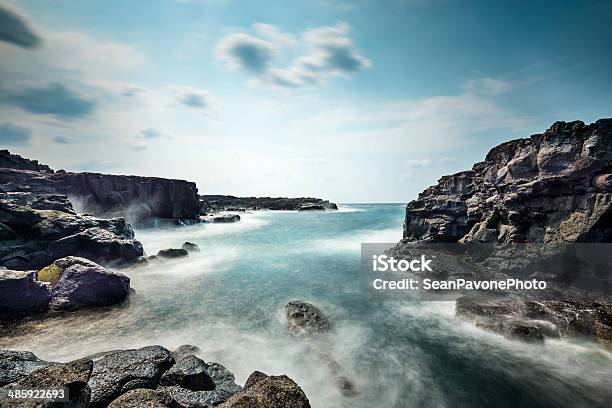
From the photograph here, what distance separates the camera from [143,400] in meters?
5.32

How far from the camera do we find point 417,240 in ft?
89.4

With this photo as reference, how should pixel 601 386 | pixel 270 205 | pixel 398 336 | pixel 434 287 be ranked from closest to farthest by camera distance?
1. pixel 601 386
2. pixel 398 336
3. pixel 434 287
4. pixel 270 205

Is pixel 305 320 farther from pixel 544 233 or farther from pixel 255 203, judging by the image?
pixel 255 203

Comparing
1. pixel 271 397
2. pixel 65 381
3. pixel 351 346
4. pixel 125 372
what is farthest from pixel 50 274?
pixel 271 397

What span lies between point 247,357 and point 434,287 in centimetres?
1292

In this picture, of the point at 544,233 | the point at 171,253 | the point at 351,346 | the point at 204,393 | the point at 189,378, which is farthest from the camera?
the point at 171,253

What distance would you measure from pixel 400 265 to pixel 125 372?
69.5ft

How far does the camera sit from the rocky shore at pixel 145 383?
16.7 feet

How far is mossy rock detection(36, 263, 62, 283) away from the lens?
15.3 meters

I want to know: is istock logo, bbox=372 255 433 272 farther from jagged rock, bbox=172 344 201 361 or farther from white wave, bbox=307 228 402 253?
jagged rock, bbox=172 344 201 361

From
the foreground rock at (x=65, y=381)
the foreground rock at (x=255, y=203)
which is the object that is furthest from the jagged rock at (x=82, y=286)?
the foreground rock at (x=255, y=203)

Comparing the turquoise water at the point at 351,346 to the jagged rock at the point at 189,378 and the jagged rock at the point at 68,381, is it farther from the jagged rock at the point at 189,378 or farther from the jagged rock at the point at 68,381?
the jagged rock at the point at 68,381

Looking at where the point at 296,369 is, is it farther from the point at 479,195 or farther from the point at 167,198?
the point at 167,198

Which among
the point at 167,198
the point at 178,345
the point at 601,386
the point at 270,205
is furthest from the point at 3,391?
the point at 270,205
